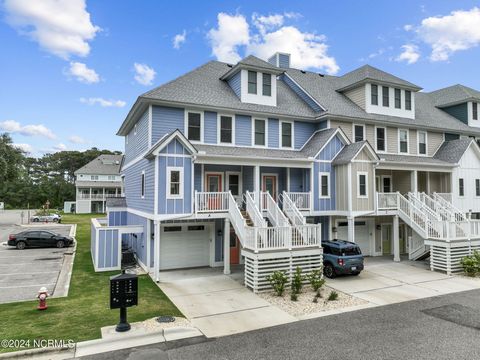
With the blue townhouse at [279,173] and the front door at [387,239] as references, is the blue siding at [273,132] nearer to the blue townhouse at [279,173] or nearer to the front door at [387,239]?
the blue townhouse at [279,173]

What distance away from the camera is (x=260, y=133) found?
734 inches

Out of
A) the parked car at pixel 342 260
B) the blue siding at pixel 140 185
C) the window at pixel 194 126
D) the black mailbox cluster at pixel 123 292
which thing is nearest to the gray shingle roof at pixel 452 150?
the parked car at pixel 342 260

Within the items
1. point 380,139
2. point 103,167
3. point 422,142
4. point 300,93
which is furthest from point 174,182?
point 103,167

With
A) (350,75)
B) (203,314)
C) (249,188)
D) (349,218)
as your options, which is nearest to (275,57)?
(350,75)

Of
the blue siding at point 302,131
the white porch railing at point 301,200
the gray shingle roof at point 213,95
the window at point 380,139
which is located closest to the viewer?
the gray shingle roof at point 213,95

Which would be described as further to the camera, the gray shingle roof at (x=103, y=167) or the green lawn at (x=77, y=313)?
the gray shingle roof at (x=103, y=167)

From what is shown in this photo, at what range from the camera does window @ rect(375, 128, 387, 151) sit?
69.5 feet

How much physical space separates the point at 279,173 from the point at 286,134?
2379 millimetres

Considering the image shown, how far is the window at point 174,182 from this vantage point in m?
14.6

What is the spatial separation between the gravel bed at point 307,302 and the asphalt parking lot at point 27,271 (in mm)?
8362

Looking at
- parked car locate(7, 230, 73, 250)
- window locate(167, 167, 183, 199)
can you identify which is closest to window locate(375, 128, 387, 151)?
window locate(167, 167, 183, 199)

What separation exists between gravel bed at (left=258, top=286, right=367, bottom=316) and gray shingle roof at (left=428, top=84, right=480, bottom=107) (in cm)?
2183

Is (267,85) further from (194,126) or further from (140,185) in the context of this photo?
(140,185)

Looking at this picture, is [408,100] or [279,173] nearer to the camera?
[279,173]
